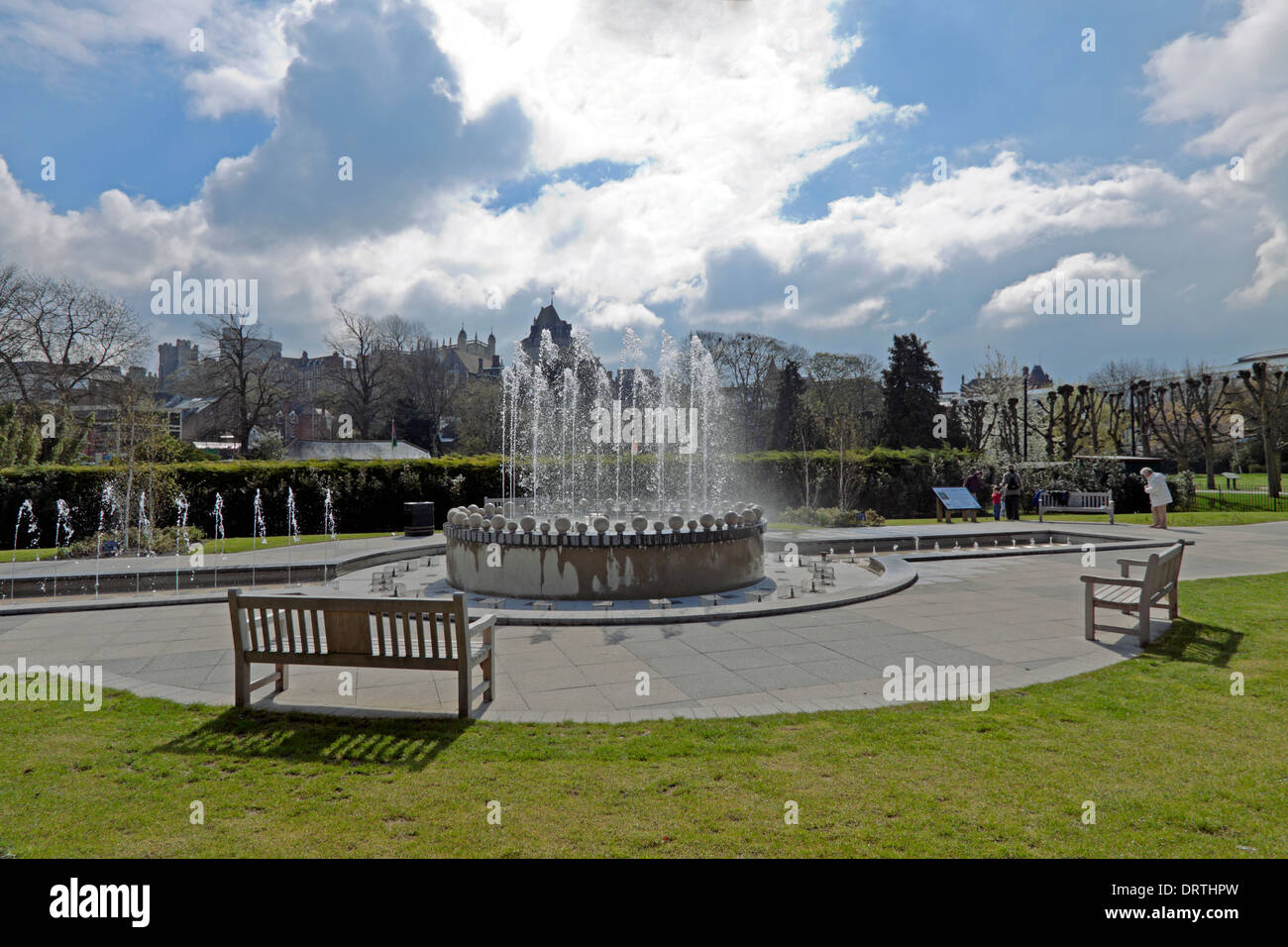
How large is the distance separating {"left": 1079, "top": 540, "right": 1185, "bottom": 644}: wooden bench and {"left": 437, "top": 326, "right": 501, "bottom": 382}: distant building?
100253 millimetres

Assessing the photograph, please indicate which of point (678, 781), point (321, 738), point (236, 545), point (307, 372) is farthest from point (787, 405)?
point (307, 372)

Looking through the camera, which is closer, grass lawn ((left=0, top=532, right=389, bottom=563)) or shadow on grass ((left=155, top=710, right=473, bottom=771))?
shadow on grass ((left=155, top=710, right=473, bottom=771))

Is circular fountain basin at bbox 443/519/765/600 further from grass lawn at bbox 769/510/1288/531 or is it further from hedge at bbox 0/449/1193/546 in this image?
hedge at bbox 0/449/1193/546

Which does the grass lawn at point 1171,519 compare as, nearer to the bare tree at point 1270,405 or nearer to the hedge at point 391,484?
the hedge at point 391,484

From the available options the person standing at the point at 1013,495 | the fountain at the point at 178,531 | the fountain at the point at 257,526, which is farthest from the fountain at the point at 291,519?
the person standing at the point at 1013,495

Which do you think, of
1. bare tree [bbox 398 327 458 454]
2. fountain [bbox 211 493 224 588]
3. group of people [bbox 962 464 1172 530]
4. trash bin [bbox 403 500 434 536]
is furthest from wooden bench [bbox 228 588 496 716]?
bare tree [bbox 398 327 458 454]

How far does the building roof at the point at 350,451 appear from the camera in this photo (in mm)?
40281

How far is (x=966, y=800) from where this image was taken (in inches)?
138

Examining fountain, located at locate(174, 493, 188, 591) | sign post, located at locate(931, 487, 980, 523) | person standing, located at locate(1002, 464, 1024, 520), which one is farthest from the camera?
person standing, located at locate(1002, 464, 1024, 520)

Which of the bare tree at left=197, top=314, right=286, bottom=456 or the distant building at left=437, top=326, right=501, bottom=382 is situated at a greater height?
the distant building at left=437, top=326, right=501, bottom=382

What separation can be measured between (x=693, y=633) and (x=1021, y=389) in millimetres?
39945

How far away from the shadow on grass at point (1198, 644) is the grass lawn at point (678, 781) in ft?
2.68

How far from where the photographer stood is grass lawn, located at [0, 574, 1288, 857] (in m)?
3.17
